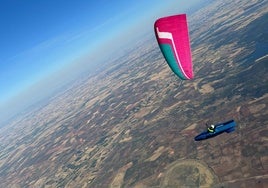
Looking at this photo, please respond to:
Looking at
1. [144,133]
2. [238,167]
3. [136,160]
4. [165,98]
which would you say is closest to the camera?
[238,167]

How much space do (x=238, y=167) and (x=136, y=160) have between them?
48.4 meters

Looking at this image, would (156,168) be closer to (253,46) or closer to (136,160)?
(136,160)

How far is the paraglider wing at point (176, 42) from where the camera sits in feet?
81.0

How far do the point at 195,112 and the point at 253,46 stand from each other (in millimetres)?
87258

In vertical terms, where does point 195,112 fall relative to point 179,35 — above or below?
below

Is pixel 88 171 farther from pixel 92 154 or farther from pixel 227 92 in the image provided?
pixel 227 92

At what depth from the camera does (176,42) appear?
26.0m

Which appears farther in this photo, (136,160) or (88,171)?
(88,171)

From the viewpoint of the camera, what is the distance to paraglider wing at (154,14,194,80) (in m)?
24.7

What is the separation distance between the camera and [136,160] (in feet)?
371

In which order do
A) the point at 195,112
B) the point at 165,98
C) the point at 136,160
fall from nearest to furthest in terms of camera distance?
the point at 136,160 < the point at 195,112 < the point at 165,98

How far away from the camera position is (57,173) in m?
159

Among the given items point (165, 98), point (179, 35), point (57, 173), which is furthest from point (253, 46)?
point (179, 35)

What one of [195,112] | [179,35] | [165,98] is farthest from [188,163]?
[165,98]
